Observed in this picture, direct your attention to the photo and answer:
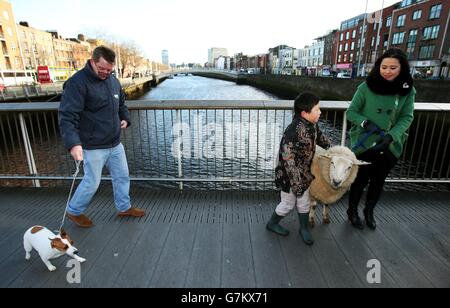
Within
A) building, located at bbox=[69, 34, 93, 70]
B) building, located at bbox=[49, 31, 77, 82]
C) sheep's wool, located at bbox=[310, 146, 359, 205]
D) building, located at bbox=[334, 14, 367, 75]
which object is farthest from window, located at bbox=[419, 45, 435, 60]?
building, located at bbox=[69, 34, 93, 70]

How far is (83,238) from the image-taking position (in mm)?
3080

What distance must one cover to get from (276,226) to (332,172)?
3.01 feet

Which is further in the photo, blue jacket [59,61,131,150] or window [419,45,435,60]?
window [419,45,435,60]

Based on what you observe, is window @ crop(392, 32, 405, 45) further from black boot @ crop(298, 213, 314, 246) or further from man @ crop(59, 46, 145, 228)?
man @ crop(59, 46, 145, 228)

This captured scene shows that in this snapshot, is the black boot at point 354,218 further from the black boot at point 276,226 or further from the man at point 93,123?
the man at point 93,123

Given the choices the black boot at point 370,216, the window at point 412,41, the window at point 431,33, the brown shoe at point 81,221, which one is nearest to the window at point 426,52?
the window at point 431,33

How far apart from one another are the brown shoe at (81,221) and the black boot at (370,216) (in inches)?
134

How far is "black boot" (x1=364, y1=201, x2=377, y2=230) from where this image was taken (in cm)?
331

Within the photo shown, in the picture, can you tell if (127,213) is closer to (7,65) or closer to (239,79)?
(7,65)

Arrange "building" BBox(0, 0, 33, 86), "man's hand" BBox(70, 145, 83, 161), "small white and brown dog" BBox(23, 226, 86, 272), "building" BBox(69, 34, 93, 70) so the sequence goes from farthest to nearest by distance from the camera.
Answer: "building" BBox(69, 34, 93, 70) → "building" BBox(0, 0, 33, 86) → "man's hand" BBox(70, 145, 83, 161) → "small white and brown dog" BBox(23, 226, 86, 272)

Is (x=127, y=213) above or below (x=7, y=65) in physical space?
below

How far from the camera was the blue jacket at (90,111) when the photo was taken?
8.92 feet

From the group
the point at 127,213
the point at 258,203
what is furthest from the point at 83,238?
the point at 258,203
